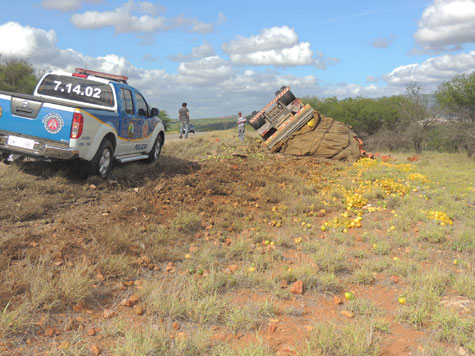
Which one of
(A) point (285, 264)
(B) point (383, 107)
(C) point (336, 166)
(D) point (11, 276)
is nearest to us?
(D) point (11, 276)

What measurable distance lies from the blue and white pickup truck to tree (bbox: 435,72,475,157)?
46.9ft

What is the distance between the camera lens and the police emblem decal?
7.50 meters

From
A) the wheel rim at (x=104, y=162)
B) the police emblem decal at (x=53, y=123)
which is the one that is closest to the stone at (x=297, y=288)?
the police emblem decal at (x=53, y=123)

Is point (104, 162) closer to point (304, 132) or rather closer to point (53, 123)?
point (53, 123)

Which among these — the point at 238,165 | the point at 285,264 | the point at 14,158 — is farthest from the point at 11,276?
the point at 238,165

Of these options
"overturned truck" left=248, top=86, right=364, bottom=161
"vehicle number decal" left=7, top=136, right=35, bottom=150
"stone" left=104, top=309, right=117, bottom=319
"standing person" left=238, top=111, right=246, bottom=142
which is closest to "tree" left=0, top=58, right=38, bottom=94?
"standing person" left=238, top=111, right=246, bottom=142

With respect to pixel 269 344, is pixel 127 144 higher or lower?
higher

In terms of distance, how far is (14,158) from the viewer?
8.96m

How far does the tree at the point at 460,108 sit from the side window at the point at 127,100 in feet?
48.8

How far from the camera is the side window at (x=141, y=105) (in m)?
10.5

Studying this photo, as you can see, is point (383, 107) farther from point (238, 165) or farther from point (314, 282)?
point (314, 282)

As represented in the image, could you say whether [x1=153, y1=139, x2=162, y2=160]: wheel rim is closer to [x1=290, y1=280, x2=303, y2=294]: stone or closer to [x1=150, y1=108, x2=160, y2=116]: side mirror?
[x1=150, y1=108, x2=160, y2=116]: side mirror

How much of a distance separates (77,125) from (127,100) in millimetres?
2562

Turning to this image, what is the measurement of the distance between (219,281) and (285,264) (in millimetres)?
1158
